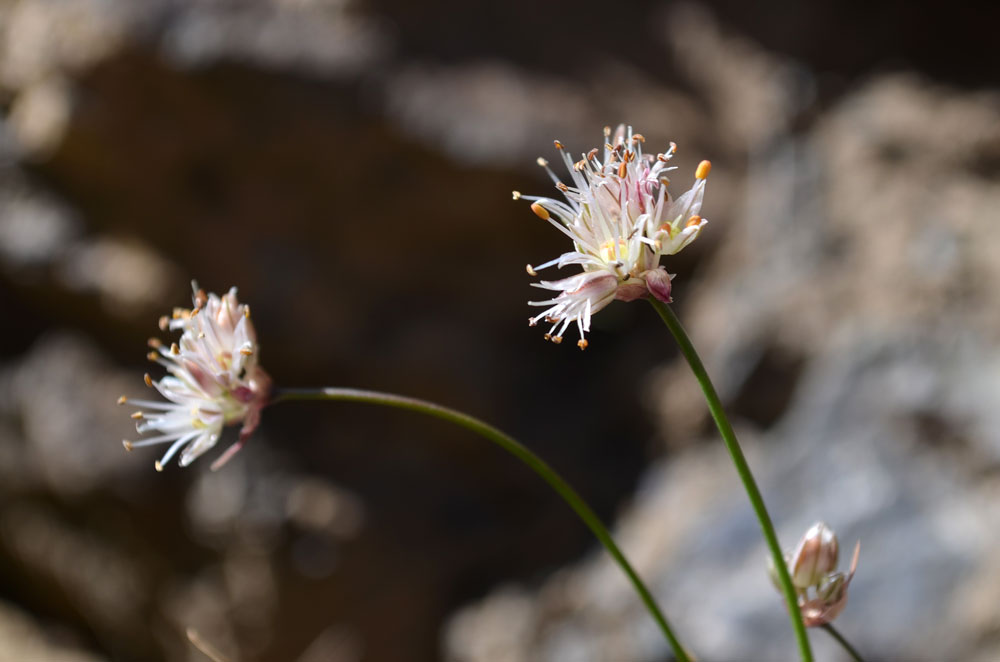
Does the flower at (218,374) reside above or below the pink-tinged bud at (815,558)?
above

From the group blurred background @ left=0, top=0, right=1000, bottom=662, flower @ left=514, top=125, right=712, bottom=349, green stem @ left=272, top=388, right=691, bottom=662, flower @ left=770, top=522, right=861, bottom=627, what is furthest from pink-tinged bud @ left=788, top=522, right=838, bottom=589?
blurred background @ left=0, top=0, right=1000, bottom=662

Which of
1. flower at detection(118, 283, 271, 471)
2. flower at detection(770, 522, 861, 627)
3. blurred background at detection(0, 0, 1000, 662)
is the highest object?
blurred background at detection(0, 0, 1000, 662)

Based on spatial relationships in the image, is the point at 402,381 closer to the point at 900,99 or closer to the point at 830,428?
the point at 830,428

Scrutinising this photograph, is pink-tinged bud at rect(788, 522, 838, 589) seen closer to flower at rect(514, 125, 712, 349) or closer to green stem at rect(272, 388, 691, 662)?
green stem at rect(272, 388, 691, 662)

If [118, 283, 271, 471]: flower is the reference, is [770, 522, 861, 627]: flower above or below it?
below

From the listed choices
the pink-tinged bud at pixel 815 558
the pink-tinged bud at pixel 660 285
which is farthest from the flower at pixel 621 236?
the pink-tinged bud at pixel 815 558

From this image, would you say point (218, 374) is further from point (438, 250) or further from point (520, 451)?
point (438, 250)

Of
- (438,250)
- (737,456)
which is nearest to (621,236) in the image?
(737,456)

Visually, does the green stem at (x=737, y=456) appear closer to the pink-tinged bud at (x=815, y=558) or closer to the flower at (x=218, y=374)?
the pink-tinged bud at (x=815, y=558)
